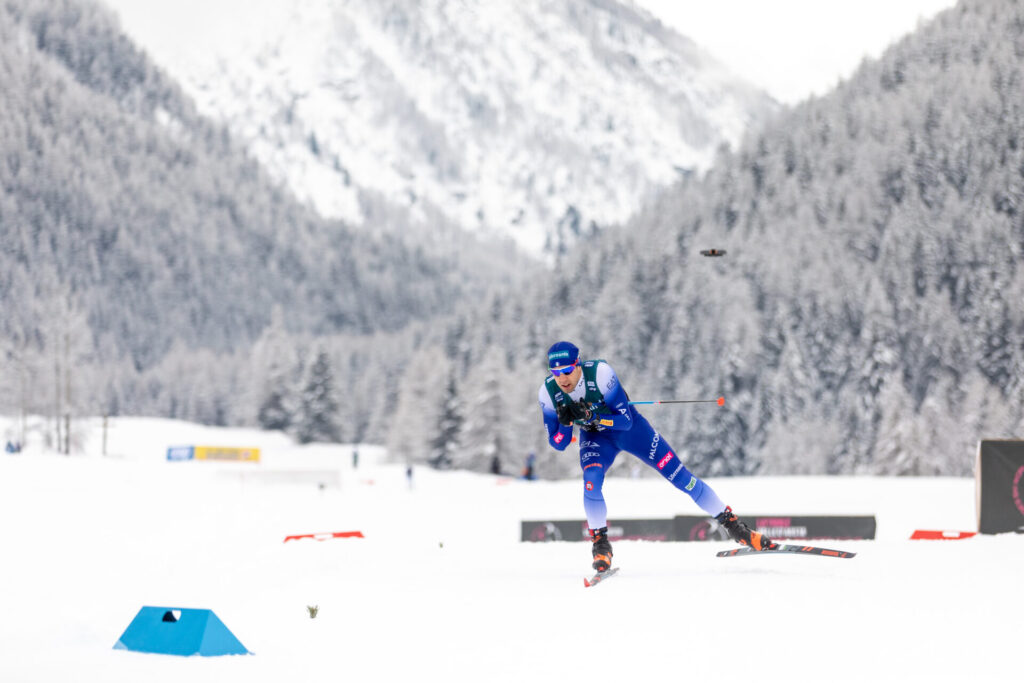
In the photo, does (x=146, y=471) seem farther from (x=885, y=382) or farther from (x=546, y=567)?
(x=885, y=382)

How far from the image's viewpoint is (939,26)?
397 ft

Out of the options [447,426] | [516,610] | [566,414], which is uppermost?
[566,414]

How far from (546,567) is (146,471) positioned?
33950mm

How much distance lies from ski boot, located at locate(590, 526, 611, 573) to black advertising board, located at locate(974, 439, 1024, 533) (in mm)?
7676

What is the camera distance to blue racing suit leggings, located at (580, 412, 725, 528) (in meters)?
8.62

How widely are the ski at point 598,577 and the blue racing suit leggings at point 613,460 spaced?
44 cm

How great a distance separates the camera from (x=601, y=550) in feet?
28.2

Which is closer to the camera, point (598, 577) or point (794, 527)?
point (598, 577)

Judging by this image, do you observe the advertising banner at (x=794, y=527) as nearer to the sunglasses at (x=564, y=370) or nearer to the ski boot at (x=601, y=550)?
the ski boot at (x=601, y=550)

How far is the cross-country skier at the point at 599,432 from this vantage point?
27.6ft

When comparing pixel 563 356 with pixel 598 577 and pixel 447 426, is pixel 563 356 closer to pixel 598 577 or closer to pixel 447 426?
pixel 598 577

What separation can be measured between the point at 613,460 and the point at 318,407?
78314mm

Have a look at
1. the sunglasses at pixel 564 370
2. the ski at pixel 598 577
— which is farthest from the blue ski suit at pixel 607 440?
the ski at pixel 598 577

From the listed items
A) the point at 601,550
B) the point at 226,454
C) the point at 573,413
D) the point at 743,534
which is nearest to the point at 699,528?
the point at 743,534
